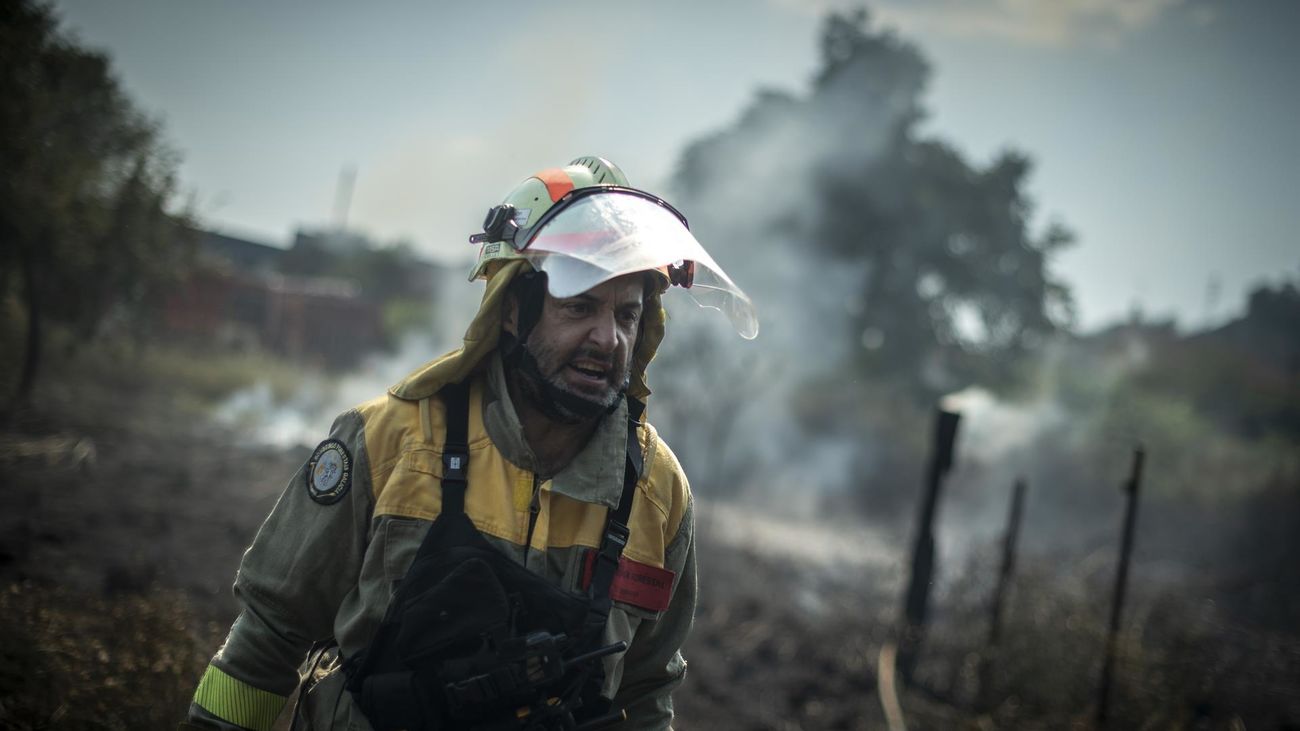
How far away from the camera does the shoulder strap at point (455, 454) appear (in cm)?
→ 193

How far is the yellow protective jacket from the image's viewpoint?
1902mm

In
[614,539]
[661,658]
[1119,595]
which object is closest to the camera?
[614,539]

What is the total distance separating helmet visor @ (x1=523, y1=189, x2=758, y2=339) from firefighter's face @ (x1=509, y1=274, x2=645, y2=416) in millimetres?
93

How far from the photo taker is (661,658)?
7.48ft

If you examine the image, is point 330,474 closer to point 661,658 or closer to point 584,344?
point 584,344

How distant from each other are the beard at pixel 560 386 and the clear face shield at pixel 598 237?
0.64 feet

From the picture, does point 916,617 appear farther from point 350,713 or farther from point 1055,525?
point 1055,525

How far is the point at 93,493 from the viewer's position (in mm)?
7652

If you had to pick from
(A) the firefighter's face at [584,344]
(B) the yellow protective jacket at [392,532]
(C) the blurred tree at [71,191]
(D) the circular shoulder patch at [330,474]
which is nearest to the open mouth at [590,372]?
(A) the firefighter's face at [584,344]

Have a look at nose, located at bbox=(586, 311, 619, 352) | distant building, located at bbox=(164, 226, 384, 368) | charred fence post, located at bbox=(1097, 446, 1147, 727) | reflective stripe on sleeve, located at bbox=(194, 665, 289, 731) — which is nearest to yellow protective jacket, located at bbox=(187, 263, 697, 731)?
reflective stripe on sleeve, located at bbox=(194, 665, 289, 731)

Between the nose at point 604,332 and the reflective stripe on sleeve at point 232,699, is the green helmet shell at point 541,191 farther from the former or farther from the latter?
the reflective stripe on sleeve at point 232,699

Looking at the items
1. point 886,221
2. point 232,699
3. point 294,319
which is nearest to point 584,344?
point 232,699

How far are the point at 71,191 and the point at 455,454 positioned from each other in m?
10.4

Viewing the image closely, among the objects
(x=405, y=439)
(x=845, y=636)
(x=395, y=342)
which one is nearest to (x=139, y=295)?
(x=845, y=636)
